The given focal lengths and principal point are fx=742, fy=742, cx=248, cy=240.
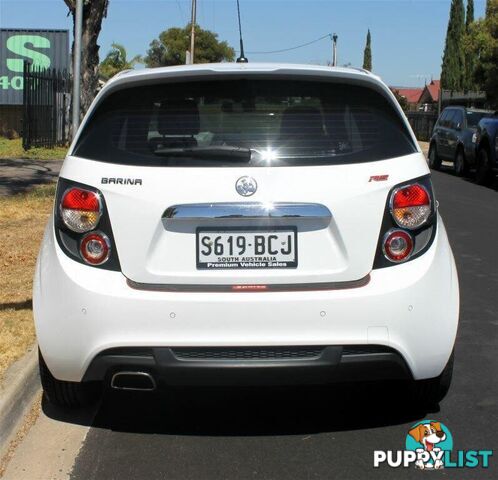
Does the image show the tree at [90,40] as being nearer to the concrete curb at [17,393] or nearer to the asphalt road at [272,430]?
the concrete curb at [17,393]

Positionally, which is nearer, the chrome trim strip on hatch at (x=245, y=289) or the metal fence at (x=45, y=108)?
the chrome trim strip on hatch at (x=245, y=289)

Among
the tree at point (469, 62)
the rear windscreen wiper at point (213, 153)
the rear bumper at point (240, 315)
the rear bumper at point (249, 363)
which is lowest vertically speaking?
the rear bumper at point (249, 363)

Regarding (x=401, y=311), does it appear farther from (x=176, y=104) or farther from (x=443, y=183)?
(x=443, y=183)

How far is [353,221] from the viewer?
322 cm

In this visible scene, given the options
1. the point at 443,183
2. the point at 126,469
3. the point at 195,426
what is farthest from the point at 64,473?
the point at 443,183

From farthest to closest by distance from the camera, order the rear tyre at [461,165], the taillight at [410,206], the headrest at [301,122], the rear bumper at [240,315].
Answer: the rear tyre at [461,165] < the headrest at [301,122] < the taillight at [410,206] < the rear bumper at [240,315]

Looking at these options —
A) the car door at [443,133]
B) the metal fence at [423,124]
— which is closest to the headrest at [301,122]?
the car door at [443,133]

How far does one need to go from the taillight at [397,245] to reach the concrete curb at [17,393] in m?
2.02

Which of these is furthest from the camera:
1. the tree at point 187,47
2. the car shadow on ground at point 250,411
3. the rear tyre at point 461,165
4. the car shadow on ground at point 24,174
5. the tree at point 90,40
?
the tree at point 187,47

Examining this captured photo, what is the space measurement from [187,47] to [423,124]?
31070 mm

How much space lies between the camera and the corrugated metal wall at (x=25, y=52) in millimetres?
26984

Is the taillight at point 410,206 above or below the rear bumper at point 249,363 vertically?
above

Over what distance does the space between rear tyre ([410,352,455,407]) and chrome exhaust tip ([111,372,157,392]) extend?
4.37 ft

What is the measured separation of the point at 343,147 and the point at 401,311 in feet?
2.54
